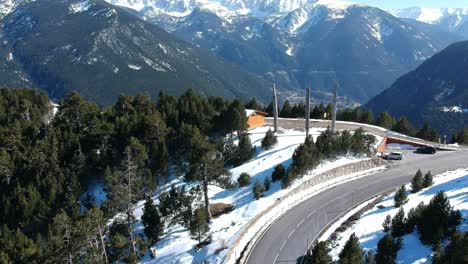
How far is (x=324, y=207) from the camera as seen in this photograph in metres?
44.5

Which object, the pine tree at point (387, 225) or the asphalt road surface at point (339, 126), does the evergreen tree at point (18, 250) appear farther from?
the asphalt road surface at point (339, 126)

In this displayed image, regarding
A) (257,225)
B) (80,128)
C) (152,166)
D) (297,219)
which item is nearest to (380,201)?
(297,219)

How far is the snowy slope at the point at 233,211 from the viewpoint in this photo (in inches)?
1476

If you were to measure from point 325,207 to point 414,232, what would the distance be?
11.4 metres

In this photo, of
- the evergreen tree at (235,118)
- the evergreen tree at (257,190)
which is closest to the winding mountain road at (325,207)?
the evergreen tree at (257,190)

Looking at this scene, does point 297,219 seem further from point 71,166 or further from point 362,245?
point 71,166

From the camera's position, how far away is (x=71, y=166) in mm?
56250

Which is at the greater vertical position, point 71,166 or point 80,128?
point 80,128

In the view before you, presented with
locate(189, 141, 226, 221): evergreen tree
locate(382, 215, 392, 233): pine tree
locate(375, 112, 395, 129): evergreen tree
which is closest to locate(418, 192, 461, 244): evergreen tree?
locate(382, 215, 392, 233): pine tree

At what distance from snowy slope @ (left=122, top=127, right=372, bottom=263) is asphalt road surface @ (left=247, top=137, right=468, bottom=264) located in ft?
9.22

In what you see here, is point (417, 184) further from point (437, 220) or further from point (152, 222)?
point (152, 222)

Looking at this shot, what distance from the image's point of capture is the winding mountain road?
Answer: 118ft

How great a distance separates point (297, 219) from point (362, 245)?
866cm

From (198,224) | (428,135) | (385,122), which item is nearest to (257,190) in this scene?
(198,224)
